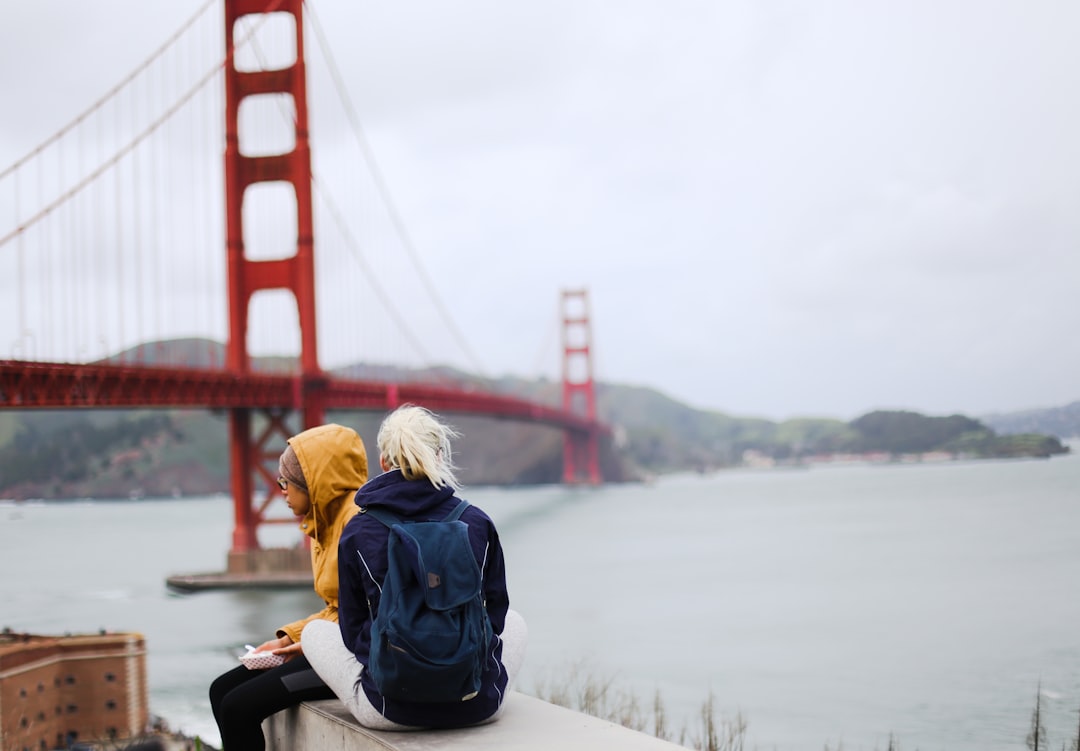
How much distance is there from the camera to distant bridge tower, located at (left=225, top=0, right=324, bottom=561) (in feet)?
70.1

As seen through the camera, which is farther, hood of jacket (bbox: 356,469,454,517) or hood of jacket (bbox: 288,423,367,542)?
hood of jacket (bbox: 288,423,367,542)

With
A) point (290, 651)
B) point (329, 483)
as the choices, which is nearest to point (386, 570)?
point (329, 483)

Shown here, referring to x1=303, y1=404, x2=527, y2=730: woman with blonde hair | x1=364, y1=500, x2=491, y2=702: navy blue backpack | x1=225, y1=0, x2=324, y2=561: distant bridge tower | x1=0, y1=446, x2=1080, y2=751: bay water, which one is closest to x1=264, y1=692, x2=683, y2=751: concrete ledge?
x1=303, y1=404, x2=527, y2=730: woman with blonde hair

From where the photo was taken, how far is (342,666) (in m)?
2.52

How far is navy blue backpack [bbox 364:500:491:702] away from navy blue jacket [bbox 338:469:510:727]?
0.03m

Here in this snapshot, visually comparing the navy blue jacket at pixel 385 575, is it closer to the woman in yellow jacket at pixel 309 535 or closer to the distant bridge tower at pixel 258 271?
the woman in yellow jacket at pixel 309 535

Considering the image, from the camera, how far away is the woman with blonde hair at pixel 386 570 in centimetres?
235

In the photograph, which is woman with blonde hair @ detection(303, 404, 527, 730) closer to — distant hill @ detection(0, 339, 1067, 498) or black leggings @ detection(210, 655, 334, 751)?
black leggings @ detection(210, 655, 334, 751)

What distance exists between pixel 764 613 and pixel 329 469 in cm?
1522

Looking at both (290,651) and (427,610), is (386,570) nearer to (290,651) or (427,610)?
(427,610)

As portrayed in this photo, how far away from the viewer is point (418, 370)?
40938 millimetres

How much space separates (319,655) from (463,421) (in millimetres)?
62576

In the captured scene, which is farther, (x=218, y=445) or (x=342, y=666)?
(x=218, y=445)

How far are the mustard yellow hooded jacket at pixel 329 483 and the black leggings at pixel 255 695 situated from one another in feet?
0.47
